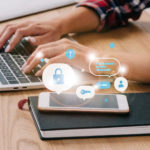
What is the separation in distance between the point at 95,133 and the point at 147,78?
24 cm

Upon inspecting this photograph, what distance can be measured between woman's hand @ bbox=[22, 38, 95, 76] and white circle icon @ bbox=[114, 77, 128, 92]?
0.26ft

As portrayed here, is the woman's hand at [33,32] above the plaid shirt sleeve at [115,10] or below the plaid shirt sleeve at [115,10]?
above

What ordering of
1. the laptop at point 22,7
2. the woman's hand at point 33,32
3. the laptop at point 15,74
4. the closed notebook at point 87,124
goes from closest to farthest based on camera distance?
the closed notebook at point 87,124, the laptop at point 15,74, the woman's hand at point 33,32, the laptop at point 22,7

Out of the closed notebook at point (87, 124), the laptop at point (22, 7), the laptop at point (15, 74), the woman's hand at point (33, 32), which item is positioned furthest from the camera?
the laptop at point (22, 7)

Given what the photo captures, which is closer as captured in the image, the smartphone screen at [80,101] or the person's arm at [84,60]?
the smartphone screen at [80,101]

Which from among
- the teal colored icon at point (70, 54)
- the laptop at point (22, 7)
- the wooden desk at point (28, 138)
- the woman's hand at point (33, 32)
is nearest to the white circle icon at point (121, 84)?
the wooden desk at point (28, 138)

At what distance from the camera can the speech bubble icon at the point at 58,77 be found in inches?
21.4

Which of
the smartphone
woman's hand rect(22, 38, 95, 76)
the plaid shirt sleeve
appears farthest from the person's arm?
the plaid shirt sleeve

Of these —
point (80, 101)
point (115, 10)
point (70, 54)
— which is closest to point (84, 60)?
point (70, 54)

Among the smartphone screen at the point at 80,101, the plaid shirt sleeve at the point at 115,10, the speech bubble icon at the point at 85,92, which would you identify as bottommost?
the plaid shirt sleeve at the point at 115,10

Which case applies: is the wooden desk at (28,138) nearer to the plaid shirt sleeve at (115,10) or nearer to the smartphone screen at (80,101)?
the smartphone screen at (80,101)

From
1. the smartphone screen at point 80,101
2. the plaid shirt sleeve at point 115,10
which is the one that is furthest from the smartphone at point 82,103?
the plaid shirt sleeve at point 115,10

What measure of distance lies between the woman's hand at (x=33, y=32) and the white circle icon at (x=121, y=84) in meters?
0.29

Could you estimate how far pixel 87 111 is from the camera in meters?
0.48
